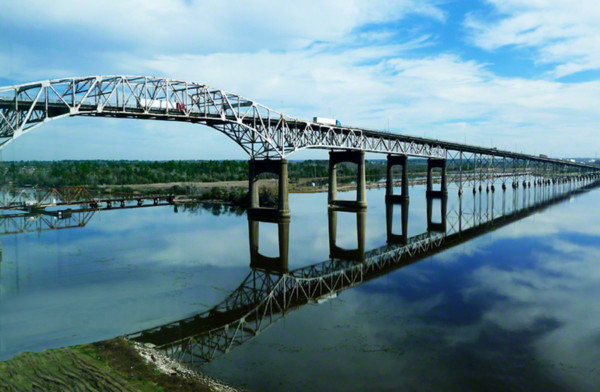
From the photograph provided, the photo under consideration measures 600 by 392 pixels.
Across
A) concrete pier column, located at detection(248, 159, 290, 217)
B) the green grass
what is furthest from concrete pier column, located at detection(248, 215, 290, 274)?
the green grass

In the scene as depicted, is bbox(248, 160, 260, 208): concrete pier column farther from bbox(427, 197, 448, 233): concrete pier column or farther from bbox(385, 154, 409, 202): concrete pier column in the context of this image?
bbox(385, 154, 409, 202): concrete pier column

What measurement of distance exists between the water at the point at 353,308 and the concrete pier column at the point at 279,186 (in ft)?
40.8

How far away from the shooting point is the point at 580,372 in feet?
54.3

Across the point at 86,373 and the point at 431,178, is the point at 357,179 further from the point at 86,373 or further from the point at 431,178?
the point at 86,373

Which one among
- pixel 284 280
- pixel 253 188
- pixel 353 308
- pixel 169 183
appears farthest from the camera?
pixel 169 183

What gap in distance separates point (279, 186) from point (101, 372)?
45.7 meters

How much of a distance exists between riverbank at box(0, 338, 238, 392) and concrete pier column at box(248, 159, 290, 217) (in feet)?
136

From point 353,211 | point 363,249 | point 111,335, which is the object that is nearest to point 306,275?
point 363,249

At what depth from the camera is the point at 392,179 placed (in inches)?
3533

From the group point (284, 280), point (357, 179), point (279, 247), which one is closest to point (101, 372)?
point (284, 280)

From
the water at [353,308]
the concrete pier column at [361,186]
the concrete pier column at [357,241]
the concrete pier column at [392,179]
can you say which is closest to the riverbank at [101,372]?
the water at [353,308]

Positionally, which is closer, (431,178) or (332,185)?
(332,185)

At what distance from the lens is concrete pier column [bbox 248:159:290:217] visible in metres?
59.0

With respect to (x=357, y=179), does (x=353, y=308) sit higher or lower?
lower
